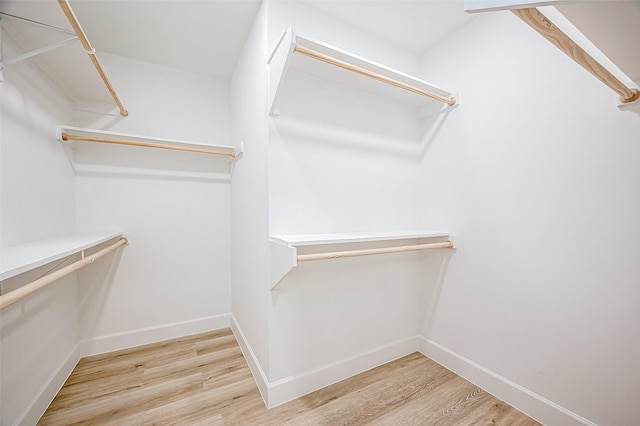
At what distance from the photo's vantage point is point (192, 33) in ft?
5.88

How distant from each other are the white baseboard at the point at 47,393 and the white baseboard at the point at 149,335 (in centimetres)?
14

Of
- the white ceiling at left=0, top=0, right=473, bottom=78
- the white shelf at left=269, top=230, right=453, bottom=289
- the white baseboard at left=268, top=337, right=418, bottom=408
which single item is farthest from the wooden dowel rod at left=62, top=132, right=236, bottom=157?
the white baseboard at left=268, top=337, right=418, bottom=408

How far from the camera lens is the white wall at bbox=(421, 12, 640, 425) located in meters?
1.12

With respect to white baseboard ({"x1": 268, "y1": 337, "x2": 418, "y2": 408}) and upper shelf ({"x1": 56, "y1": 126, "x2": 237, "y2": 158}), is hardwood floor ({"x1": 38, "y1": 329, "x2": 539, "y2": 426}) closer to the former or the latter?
white baseboard ({"x1": 268, "y1": 337, "x2": 418, "y2": 408})

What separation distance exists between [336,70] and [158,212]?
1.84 m

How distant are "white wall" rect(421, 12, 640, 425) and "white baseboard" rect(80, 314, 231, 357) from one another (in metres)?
1.93

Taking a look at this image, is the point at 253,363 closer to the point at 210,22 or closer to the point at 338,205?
the point at 338,205

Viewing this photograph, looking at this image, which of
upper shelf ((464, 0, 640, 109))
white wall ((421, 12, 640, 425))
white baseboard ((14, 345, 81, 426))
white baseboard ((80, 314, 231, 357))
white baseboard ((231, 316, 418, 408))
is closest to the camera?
upper shelf ((464, 0, 640, 109))

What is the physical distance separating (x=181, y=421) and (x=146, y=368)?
2.18 feet

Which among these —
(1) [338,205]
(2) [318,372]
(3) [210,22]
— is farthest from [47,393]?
(3) [210,22]

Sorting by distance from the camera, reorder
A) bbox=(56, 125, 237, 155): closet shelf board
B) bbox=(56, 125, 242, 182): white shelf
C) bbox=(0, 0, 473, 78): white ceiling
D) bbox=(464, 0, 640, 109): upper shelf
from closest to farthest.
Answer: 1. bbox=(464, 0, 640, 109): upper shelf
2. bbox=(0, 0, 473, 78): white ceiling
3. bbox=(56, 125, 237, 155): closet shelf board
4. bbox=(56, 125, 242, 182): white shelf

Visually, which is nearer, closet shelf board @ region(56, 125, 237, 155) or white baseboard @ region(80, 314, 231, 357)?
closet shelf board @ region(56, 125, 237, 155)

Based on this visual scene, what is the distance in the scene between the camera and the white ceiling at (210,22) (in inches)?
60.4

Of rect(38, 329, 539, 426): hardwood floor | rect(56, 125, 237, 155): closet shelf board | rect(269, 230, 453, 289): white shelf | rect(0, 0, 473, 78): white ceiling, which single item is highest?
rect(0, 0, 473, 78): white ceiling
